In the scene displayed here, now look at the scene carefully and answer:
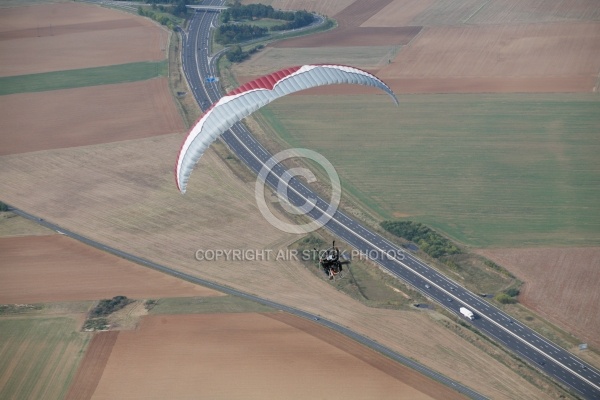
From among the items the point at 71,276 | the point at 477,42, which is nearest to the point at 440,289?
the point at 71,276

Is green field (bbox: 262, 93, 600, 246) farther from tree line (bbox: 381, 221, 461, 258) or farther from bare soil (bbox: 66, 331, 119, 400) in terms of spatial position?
bare soil (bbox: 66, 331, 119, 400)

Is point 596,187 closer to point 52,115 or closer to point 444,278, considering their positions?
point 444,278

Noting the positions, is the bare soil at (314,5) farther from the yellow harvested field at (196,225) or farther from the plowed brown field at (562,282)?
the plowed brown field at (562,282)

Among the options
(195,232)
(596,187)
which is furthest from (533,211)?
(195,232)

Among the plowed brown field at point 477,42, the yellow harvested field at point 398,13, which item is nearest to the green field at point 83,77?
the plowed brown field at point 477,42

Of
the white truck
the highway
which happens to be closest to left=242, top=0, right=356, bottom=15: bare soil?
the highway

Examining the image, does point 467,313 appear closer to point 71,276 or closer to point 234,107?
point 234,107
